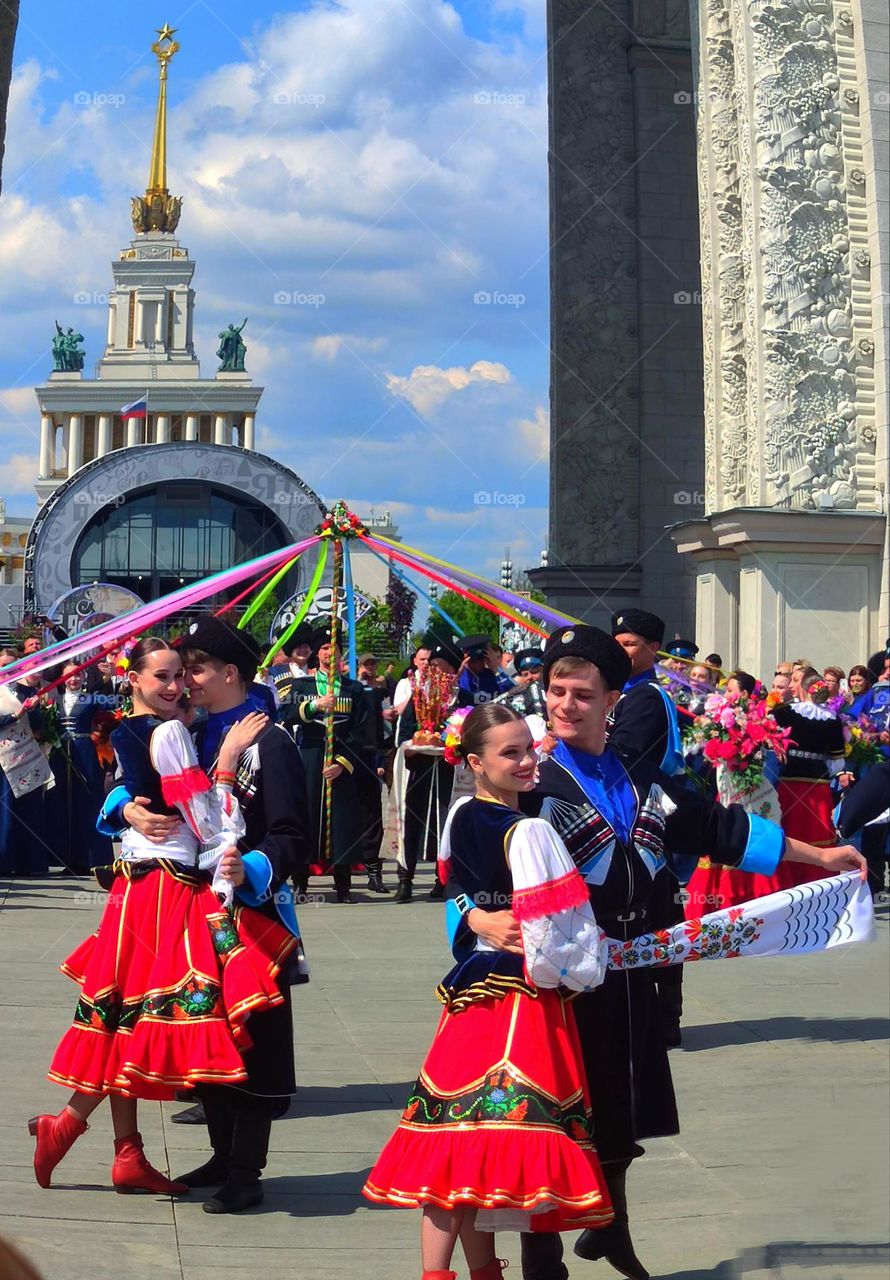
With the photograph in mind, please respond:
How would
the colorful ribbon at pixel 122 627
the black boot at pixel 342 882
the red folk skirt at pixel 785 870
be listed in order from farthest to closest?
the black boot at pixel 342 882, the red folk skirt at pixel 785 870, the colorful ribbon at pixel 122 627

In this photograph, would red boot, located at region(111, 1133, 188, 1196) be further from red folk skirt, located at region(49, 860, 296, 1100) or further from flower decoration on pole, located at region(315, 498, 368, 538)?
flower decoration on pole, located at region(315, 498, 368, 538)

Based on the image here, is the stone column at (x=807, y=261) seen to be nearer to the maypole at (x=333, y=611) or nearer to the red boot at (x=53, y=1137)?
the maypole at (x=333, y=611)

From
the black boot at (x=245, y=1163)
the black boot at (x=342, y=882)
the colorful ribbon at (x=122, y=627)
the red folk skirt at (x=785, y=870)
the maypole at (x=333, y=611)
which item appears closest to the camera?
the black boot at (x=245, y=1163)

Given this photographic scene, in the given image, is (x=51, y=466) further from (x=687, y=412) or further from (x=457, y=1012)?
(x=457, y=1012)

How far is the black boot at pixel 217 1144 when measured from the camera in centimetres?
570

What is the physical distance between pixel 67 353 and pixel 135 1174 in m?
123

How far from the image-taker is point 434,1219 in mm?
4082

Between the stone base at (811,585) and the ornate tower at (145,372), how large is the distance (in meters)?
104

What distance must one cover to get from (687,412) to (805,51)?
9139 mm

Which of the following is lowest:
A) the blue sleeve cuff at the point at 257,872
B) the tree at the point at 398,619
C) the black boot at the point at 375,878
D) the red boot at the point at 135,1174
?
the red boot at the point at 135,1174

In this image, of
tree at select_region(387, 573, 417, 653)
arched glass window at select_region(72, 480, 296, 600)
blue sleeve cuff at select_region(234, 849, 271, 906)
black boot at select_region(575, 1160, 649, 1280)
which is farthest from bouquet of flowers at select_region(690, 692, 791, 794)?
arched glass window at select_region(72, 480, 296, 600)

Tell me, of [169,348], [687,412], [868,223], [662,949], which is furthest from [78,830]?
[169,348]

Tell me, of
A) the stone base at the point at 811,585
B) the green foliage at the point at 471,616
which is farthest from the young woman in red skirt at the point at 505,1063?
the green foliage at the point at 471,616

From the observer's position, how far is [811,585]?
1625cm
